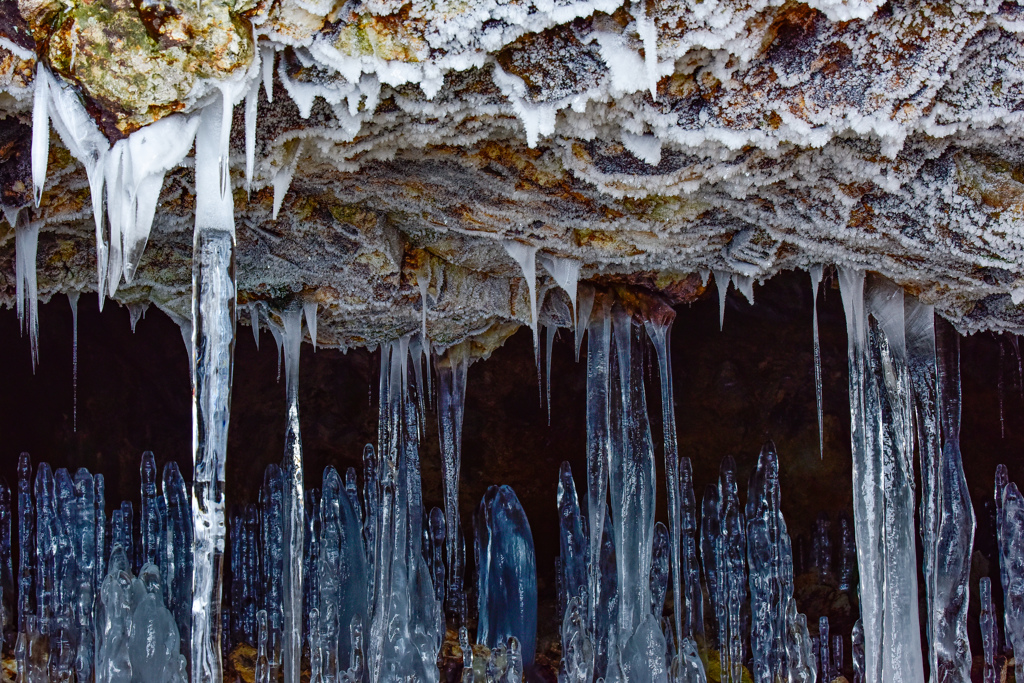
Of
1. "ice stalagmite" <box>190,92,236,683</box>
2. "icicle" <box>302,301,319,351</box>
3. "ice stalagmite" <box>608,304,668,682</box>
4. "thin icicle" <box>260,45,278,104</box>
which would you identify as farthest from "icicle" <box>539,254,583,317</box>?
A: "thin icicle" <box>260,45,278,104</box>

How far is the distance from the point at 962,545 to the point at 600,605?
2.12 meters

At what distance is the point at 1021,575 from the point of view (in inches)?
205

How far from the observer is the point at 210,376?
6.55ft

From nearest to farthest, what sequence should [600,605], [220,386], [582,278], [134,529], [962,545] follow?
1. [220,386]
2. [582,278]
3. [962,545]
4. [600,605]
5. [134,529]

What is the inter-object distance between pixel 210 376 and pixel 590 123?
1096 millimetres

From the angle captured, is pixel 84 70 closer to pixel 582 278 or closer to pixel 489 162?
pixel 489 162

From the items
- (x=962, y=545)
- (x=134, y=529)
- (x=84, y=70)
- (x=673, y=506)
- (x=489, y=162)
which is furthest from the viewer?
(x=134, y=529)

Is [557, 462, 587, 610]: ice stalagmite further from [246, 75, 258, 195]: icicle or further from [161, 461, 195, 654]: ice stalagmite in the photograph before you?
[246, 75, 258, 195]: icicle

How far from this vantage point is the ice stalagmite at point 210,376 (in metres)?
1.87

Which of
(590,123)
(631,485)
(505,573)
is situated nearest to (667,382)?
(631,485)

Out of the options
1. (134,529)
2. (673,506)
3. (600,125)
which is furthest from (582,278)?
(134,529)

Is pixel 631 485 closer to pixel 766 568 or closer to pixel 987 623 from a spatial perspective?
pixel 766 568

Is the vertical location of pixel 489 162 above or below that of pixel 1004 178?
above

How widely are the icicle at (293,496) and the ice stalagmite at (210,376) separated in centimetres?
179
